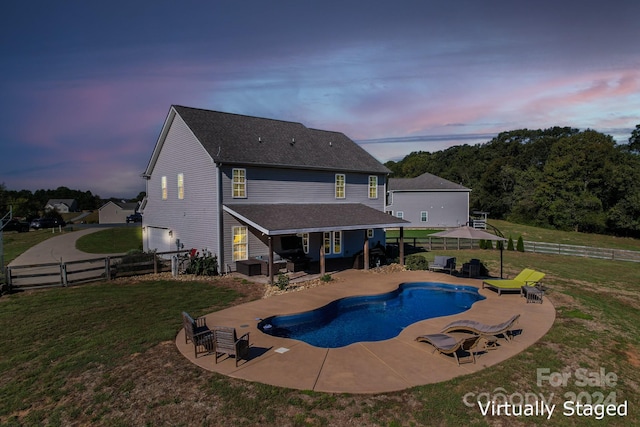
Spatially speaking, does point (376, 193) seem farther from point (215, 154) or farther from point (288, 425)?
point (288, 425)

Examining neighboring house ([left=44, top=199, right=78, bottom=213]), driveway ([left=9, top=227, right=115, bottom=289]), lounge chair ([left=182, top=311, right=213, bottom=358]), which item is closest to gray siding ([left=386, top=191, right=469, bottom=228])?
driveway ([left=9, top=227, right=115, bottom=289])

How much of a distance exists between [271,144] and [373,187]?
8456mm

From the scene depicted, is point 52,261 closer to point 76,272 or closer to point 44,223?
point 76,272

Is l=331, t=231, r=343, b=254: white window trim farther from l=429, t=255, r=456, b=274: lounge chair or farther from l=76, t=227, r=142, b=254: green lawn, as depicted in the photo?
l=76, t=227, r=142, b=254: green lawn

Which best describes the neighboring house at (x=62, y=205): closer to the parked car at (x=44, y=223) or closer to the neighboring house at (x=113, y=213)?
the neighboring house at (x=113, y=213)

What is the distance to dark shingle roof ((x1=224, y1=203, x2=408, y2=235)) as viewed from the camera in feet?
57.0

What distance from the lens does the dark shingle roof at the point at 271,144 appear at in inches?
788

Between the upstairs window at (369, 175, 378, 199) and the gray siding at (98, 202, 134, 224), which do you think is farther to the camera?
the gray siding at (98, 202, 134, 224)

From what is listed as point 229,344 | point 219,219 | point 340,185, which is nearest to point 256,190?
point 219,219

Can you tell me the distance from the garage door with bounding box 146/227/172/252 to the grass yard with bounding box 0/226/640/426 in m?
10.6

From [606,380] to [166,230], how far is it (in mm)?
23680

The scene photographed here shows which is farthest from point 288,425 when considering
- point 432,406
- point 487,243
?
point 487,243

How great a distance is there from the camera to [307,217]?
64.3 ft

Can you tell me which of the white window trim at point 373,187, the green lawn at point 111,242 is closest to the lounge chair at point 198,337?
the white window trim at point 373,187
